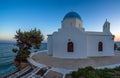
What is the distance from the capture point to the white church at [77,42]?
16828mm

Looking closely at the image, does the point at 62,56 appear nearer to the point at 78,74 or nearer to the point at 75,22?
the point at 75,22

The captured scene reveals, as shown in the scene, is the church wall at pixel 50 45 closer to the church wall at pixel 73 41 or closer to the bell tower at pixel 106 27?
the church wall at pixel 73 41

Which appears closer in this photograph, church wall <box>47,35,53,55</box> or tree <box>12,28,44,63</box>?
tree <box>12,28,44,63</box>

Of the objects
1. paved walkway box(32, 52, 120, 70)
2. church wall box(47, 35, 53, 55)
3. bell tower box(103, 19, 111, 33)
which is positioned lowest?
paved walkway box(32, 52, 120, 70)

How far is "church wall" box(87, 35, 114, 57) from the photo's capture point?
18516 mm

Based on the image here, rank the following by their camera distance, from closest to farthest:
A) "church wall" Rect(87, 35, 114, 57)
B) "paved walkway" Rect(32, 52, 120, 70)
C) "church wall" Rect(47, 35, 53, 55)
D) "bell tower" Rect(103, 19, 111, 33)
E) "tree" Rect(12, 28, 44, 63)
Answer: "paved walkway" Rect(32, 52, 120, 70), "tree" Rect(12, 28, 44, 63), "church wall" Rect(87, 35, 114, 57), "church wall" Rect(47, 35, 53, 55), "bell tower" Rect(103, 19, 111, 33)

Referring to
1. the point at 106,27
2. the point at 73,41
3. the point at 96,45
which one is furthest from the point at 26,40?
the point at 106,27

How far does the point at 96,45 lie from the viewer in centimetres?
1866

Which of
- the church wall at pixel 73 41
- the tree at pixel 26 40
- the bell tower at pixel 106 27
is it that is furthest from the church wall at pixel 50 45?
the bell tower at pixel 106 27

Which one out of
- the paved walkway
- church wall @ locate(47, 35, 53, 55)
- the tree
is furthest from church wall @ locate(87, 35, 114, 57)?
the tree

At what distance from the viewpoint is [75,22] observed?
63.8 feet

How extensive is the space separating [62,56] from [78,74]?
23.7 ft

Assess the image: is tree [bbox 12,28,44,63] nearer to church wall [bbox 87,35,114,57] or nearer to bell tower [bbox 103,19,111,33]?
church wall [bbox 87,35,114,57]

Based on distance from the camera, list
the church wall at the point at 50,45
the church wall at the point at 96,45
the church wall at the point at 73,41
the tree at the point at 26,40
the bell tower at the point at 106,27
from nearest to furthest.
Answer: the church wall at the point at 73,41 < the tree at the point at 26,40 < the church wall at the point at 96,45 < the church wall at the point at 50,45 < the bell tower at the point at 106,27
